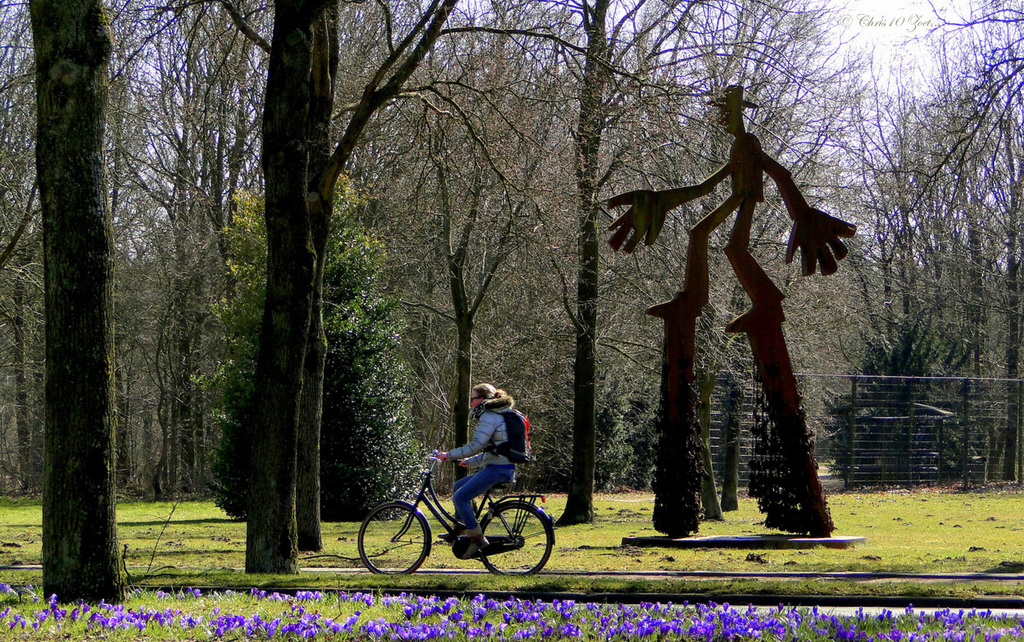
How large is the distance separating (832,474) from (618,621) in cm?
2318

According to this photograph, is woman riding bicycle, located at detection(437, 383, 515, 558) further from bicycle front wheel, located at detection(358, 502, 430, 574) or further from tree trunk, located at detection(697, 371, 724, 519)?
tree trunk, located at detection(697, 371, 724, 519)

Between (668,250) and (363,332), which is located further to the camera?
(363,332)

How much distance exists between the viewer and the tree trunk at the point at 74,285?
6332mm

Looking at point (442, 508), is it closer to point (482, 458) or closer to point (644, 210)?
point (482, 458)

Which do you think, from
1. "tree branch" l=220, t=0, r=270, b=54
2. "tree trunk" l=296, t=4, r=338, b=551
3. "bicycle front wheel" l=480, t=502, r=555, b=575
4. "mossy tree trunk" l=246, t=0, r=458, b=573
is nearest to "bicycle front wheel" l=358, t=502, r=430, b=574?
"bicycle front wheel" l=480, t=502, r=555, b=575

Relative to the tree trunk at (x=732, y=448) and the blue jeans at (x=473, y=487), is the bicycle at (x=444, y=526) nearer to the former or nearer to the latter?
the blue jeans at (x=473, y=487)

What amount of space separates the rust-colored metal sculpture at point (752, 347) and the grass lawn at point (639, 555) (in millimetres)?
575

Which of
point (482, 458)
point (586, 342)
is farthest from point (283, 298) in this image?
point (586, 342)

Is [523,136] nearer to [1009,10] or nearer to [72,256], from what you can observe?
[1009,10]

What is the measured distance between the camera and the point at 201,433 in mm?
30500

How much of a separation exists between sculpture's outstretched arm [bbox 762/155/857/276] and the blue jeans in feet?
16.8

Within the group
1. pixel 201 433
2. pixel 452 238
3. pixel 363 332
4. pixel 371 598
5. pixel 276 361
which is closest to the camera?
pixel 371 598

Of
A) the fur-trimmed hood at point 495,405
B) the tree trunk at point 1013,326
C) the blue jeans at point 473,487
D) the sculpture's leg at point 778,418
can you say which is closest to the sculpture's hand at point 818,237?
the sculpture's leg at point 778,418

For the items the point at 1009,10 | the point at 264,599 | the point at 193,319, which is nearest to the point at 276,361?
the point at 264,599
